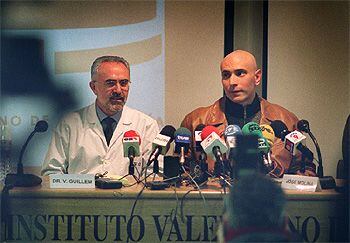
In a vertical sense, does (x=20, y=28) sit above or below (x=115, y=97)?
above

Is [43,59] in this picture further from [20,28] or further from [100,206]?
[100,206]

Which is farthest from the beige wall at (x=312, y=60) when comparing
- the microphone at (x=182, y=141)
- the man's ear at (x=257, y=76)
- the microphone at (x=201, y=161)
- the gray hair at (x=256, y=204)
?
the gray hair at (x=256, y=204)

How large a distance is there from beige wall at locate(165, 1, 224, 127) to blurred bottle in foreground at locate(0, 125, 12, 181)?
38.4 inches

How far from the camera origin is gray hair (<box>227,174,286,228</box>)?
1.90 metres

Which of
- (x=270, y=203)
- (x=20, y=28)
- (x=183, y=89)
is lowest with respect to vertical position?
(x=270, y=203)

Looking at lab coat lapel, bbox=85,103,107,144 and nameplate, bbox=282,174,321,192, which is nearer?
nameplate, bbox=282,174,321,192

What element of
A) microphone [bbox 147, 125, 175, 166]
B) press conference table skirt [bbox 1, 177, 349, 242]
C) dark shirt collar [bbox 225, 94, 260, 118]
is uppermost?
dark shirt collar [bbox 225, 94, 260, 118]

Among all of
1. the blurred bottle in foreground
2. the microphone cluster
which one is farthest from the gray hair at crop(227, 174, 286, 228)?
the blurred bottle in foreground

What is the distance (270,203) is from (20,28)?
2.92 metres

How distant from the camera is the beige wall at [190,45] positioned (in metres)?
4.52

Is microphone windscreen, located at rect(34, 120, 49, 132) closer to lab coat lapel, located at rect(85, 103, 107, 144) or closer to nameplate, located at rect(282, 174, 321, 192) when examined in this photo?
lab coat lapel, located at rect(85, 103, 107, 144)

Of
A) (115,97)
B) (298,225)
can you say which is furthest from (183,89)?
(298,225)

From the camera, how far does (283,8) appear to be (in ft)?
14.9

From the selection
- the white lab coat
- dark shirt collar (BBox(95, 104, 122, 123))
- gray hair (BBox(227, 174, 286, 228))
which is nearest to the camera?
gray hair (BBox(227, 174, 286, 228))
